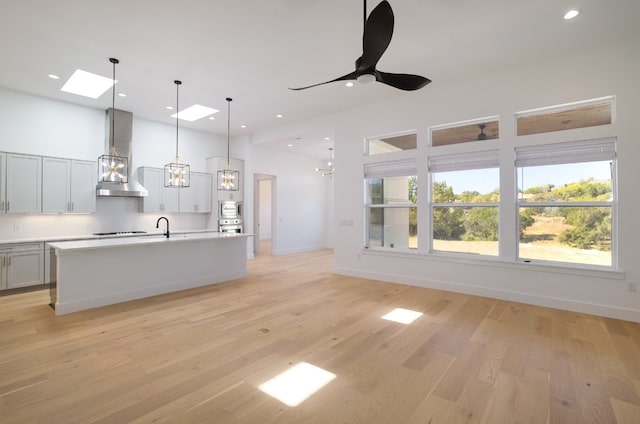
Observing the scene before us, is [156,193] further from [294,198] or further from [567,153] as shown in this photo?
[567,153]

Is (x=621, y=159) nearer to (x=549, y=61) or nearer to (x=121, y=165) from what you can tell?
(x=549, y=61)

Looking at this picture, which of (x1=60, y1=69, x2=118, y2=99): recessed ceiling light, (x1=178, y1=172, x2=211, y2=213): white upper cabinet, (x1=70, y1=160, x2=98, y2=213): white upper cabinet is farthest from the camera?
(x1=178, y1=172, x2=211, y2=213): white upper cabinet

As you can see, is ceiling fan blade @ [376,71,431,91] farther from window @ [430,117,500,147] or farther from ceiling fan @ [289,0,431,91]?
window @ [430,117,500,147]

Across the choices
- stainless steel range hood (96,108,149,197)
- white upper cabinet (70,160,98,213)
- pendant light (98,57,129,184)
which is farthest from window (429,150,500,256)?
white upper cabinet (70,160,98,213)

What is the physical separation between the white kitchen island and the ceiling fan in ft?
12.8

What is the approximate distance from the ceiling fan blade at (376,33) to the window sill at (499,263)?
3584mm

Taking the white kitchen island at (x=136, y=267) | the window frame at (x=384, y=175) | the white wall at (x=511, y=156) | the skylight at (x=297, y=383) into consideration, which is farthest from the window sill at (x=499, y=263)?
the skylight at (x=297, y=383)

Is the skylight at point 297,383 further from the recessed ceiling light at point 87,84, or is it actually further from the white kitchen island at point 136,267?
the recessed ceiling light at point 87,84

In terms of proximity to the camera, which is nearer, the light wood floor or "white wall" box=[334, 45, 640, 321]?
the light wood floor

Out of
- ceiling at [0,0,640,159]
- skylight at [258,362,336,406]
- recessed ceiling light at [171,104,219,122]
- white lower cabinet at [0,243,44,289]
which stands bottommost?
skylight at [258,362,336,406]

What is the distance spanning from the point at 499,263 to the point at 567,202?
1210mm

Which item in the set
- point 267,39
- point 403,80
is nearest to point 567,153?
point 403,80

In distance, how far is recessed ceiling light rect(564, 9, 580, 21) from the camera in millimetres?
3143

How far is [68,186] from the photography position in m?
5.66
